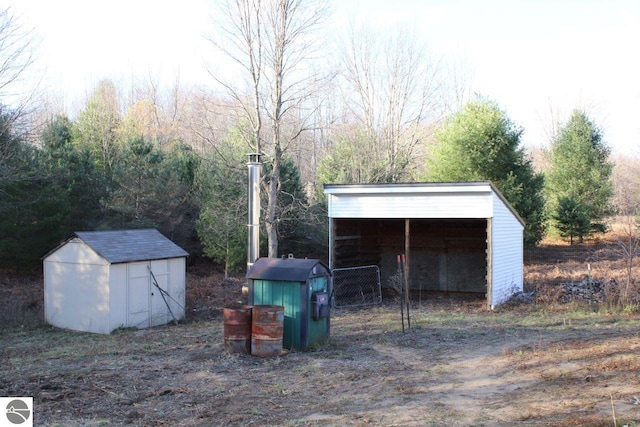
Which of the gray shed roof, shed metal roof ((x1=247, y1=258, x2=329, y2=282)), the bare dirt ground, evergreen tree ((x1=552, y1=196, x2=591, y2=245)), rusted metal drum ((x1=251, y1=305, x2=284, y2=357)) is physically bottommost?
the bare dirt ground

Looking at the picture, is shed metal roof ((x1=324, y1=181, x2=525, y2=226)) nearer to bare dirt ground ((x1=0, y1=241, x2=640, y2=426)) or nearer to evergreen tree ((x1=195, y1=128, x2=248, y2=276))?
bare dirt ground ((x1=0, y1=241, x2=640, y2=426))

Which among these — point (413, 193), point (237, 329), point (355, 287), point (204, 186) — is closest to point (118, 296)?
point (237, 329)

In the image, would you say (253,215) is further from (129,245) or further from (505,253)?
(505,253)

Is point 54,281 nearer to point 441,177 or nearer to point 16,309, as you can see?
point 16,309

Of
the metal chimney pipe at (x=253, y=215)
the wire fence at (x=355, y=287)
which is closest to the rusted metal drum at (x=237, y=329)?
the metal chimney pipe at (x=253, y=215)

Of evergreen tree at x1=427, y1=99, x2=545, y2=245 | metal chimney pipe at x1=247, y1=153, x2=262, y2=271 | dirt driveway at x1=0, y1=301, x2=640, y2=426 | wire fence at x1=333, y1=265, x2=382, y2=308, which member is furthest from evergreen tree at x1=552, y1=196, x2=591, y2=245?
metal chimney pipe at x1=247, y1=153, x2=262, y2=271

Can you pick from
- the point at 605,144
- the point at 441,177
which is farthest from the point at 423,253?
the point at 605,144

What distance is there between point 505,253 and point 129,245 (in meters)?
10.1

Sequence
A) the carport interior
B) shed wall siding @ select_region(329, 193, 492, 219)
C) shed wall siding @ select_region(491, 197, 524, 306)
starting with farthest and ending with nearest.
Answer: the carport interior, shed wall siding @ select_region(491, 197, 524, 306), shed wall siding @ select_region(329, 193, 492, 219)

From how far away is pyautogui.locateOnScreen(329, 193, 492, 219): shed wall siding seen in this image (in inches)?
576

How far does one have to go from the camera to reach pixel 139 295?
13.4m

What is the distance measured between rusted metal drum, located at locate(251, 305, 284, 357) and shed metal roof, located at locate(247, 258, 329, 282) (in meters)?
0.74

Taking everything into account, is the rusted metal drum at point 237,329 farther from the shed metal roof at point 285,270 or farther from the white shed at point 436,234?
the white shed at point 436,234

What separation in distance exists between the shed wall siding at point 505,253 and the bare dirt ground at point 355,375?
217cm
